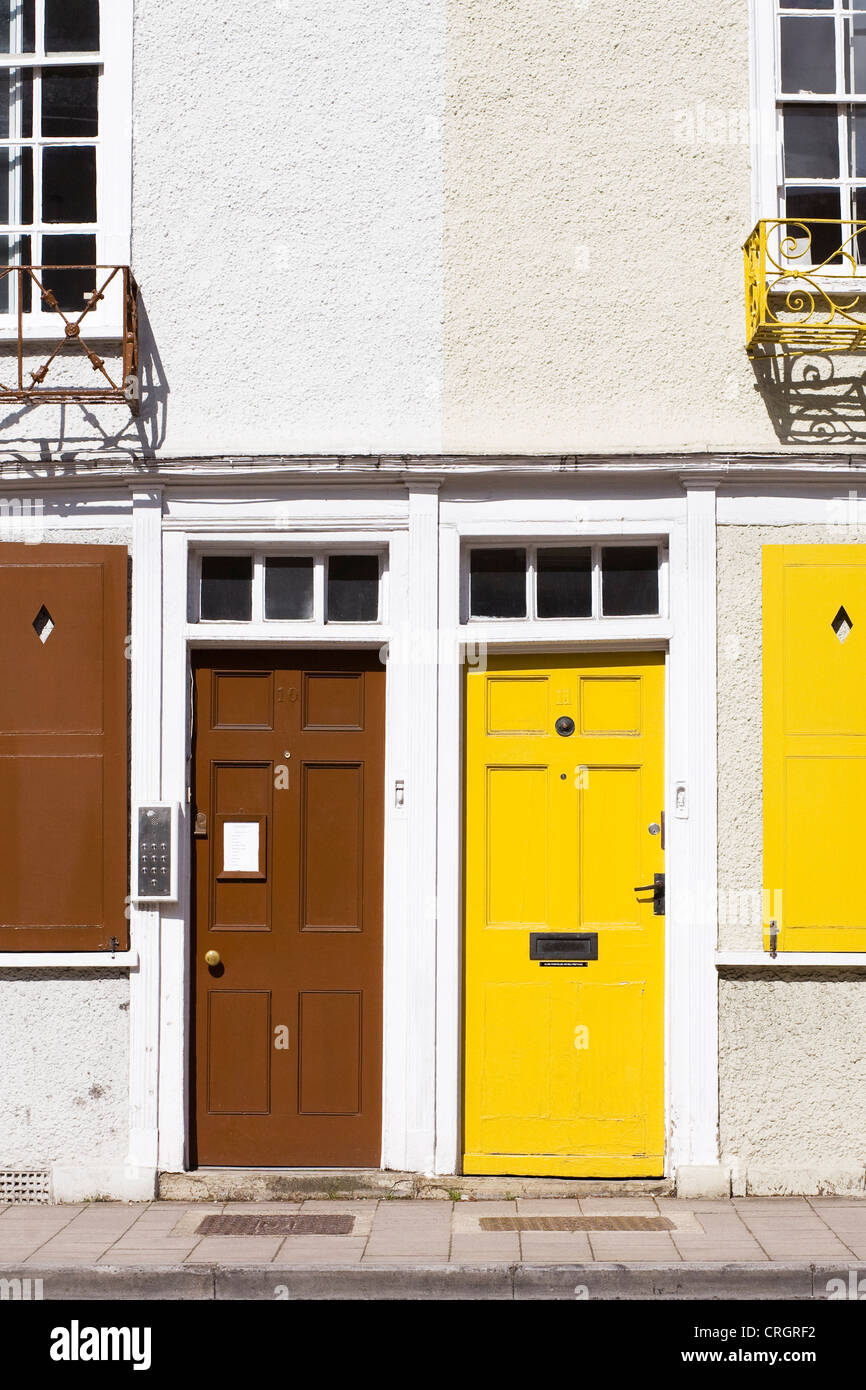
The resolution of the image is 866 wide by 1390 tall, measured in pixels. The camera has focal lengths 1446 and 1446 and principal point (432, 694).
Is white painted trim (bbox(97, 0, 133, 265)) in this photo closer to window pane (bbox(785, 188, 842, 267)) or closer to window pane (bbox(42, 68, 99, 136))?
window pane (bbox(42, 68, 99, 136))

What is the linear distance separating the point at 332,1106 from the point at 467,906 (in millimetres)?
1192

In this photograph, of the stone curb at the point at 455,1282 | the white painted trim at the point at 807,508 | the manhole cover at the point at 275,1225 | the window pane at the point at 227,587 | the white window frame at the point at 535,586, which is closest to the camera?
the stone curb at the point at 455,1282

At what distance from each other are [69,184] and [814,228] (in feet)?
12.4

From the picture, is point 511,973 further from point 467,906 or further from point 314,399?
point 314,399

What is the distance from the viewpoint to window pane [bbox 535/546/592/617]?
730cm

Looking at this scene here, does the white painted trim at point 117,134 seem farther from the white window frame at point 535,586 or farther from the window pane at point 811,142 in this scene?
the window pane at point 811,142

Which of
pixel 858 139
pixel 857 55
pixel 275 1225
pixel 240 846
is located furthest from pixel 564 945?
pixel 857 55

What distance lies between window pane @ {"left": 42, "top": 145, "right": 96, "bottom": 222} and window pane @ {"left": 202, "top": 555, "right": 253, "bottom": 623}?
1.87 meters

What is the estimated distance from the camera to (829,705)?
7.07 meters

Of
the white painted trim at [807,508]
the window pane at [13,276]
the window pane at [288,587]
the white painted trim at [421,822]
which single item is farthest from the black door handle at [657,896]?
the window pane at [13,276]

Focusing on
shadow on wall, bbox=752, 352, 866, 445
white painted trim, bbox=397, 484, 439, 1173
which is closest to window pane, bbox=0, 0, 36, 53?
white painted trim, bbox=397, 484, 439, 1173

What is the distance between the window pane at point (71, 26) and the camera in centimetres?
739

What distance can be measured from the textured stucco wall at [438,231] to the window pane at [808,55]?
11.4 inches

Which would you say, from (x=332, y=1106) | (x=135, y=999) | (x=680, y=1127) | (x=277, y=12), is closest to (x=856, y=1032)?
(x=680, y=1127)
